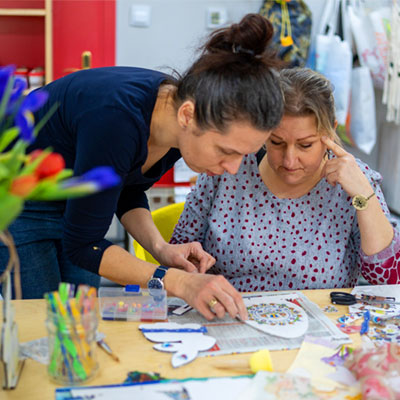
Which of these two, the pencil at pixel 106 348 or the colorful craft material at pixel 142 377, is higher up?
the pencil at pixel 106 348

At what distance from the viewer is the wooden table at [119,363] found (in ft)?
3.12

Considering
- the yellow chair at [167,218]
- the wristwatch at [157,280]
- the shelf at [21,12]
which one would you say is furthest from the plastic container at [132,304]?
the shelf at [21,12]

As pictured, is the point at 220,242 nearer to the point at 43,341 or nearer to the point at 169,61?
the point at 43,341

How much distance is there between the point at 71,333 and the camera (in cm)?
93

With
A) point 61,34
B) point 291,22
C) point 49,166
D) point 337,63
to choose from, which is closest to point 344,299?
point 49,166

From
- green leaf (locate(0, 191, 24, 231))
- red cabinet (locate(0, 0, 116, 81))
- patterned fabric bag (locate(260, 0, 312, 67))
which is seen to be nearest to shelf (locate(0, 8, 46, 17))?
red cabinet (locate(0, 0, 116, 81))

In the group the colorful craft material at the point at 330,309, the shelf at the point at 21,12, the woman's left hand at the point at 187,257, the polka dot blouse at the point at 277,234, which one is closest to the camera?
the colorful craft material at the point at 330,309

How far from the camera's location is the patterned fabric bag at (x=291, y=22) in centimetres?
314

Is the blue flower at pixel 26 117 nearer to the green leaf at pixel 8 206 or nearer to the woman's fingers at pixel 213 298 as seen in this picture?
the green leaf at pixel 8 206

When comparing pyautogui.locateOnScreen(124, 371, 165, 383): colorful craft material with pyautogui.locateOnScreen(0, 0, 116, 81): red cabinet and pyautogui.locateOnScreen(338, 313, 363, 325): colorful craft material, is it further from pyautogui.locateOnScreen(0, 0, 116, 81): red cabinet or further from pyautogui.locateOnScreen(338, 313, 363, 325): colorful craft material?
pyautogui.locateOnScreen(0, 0, 116, 81): red cabinet

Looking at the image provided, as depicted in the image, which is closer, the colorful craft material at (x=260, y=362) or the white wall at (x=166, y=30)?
the colorful craft material at (x=260, y=362)

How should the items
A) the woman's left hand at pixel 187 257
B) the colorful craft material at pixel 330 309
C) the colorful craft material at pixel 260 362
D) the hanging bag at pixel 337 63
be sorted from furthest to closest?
the hanging bag at pixel 337 63 → the woman's left hand at pixel 187 257 → the colorful craft material at pixel 330 309 → the colorful craft material at pixel 260 362

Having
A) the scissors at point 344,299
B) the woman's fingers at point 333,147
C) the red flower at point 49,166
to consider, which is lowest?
the scissors at point 344,299

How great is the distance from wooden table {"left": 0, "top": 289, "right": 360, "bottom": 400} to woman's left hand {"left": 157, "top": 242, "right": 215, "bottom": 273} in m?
0.25
